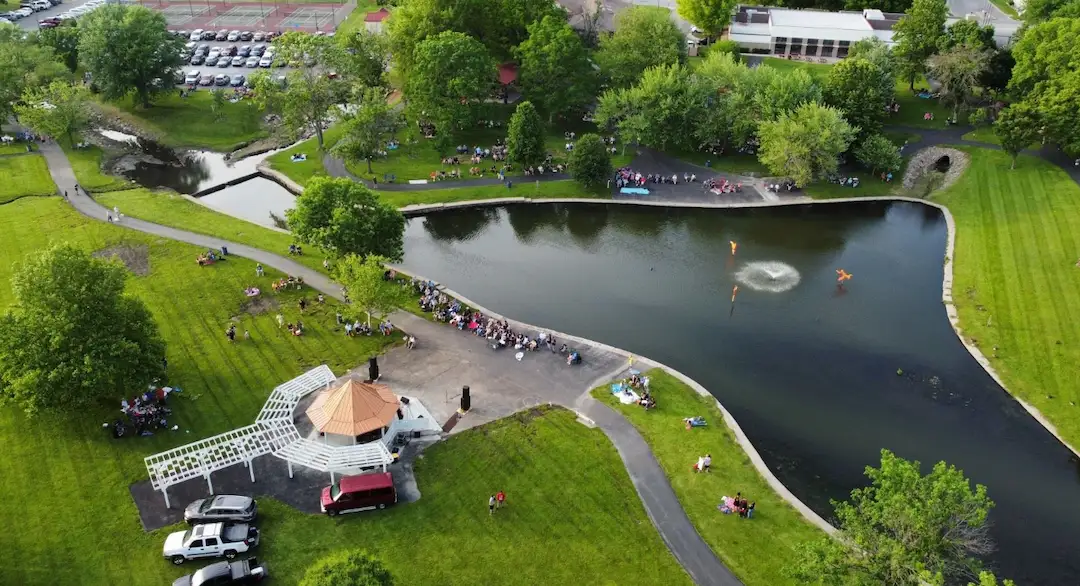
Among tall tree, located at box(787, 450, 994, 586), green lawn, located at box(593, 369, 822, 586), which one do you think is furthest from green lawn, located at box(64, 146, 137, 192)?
tall tree, located at box(787, 450, 994, 586)

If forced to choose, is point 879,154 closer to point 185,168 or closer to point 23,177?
point 185,168

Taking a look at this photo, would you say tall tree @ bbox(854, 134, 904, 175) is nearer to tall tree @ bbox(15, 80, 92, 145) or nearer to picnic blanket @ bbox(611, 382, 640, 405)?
picnic blanket @ bbox(611, 382, 640, 405)

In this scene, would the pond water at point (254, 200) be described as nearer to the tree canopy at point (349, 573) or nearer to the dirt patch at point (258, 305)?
the dirt patch at point (258, 305)

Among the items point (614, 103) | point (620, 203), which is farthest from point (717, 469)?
point (614, 103)

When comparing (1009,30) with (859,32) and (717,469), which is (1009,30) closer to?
(859,32)

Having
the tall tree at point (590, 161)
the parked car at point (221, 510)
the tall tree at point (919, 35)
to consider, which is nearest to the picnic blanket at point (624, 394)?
the parked car at point (221, 510)

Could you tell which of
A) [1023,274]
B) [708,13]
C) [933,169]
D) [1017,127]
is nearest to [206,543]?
[1023,274]
